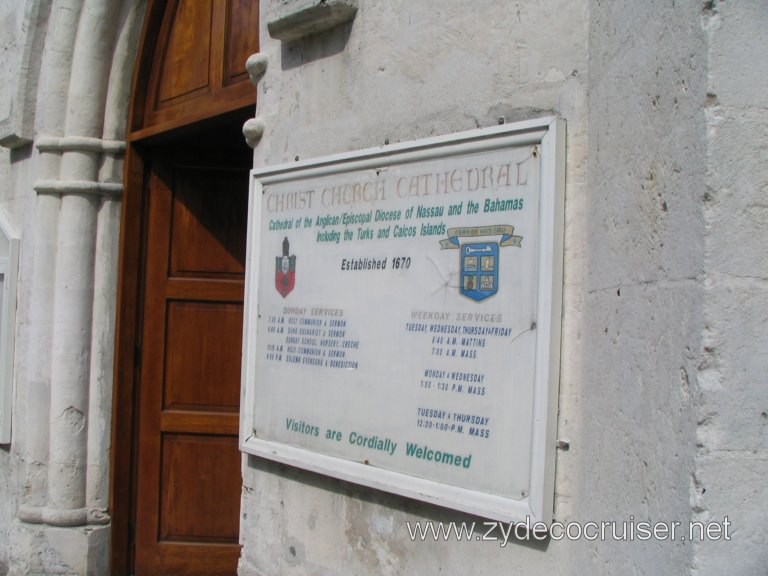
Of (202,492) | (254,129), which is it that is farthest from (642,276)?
(202,492)

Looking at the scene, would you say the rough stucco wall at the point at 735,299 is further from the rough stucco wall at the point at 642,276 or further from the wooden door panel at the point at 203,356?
the wooden door panel at the point at 203,356

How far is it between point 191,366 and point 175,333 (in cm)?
19

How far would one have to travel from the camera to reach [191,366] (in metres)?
4.78

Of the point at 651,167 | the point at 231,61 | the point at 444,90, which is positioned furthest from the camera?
the point at 231,61

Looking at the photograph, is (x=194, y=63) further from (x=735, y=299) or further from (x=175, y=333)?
(x=735, y=299)

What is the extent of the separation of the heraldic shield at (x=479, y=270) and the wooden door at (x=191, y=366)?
2.39 m

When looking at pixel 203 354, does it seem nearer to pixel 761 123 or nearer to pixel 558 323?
pixel 558 323

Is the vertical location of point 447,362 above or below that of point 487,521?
above

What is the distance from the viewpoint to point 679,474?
5.94 feet

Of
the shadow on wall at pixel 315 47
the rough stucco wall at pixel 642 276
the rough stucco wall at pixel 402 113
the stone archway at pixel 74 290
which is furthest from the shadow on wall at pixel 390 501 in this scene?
the stone archway at pixel 74 290

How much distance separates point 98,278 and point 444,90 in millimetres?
2730

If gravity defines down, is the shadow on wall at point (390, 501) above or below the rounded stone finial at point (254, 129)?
below

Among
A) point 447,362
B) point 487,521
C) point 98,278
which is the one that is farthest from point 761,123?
point 98,278

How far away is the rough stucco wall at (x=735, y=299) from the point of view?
1.75 meters
